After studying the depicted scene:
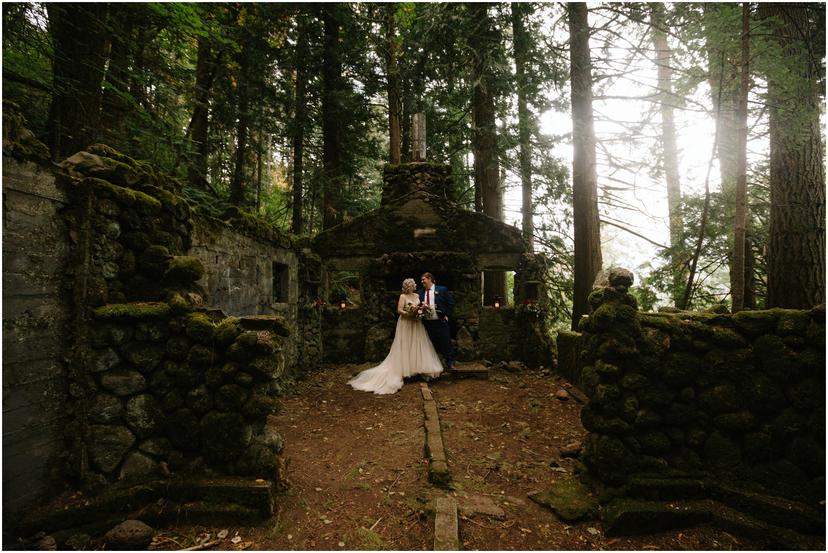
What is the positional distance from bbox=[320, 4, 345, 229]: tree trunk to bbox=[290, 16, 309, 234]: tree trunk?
26.7 inches

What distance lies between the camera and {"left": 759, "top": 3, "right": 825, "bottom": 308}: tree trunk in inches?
188

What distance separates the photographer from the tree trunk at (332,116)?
1211 cm

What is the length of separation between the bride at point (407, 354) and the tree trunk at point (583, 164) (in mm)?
3466

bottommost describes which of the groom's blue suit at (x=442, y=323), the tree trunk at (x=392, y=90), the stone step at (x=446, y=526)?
the stone step at (x=446, y=526)

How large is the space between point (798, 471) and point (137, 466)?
5.58 meters

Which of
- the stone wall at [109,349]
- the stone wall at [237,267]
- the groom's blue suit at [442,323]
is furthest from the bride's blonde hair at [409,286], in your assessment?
the stone wall at [109,349]

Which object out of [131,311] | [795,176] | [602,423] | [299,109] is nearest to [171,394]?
[131,311]

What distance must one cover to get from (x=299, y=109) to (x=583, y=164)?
30.3ft

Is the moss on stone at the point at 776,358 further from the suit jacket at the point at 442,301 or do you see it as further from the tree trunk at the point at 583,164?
the suit jacket at the point at 442,301

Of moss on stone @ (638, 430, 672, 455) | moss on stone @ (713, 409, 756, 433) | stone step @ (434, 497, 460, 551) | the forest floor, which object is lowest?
the forest floor

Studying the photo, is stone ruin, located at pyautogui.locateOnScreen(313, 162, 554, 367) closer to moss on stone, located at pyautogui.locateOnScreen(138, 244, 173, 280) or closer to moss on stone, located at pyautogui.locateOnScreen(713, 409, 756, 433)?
moss on stone, located at pyautogui.locateOnScreen(713, 409, 756, 433)

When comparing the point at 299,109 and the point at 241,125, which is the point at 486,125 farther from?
the point at 241,125

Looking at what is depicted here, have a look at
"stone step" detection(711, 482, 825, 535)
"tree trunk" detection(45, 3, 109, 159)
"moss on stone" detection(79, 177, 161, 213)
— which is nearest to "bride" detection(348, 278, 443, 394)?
"moss on stone" detection(79, 177, 161, 213)

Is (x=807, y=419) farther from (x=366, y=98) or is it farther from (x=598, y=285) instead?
(x=366, y=98)
